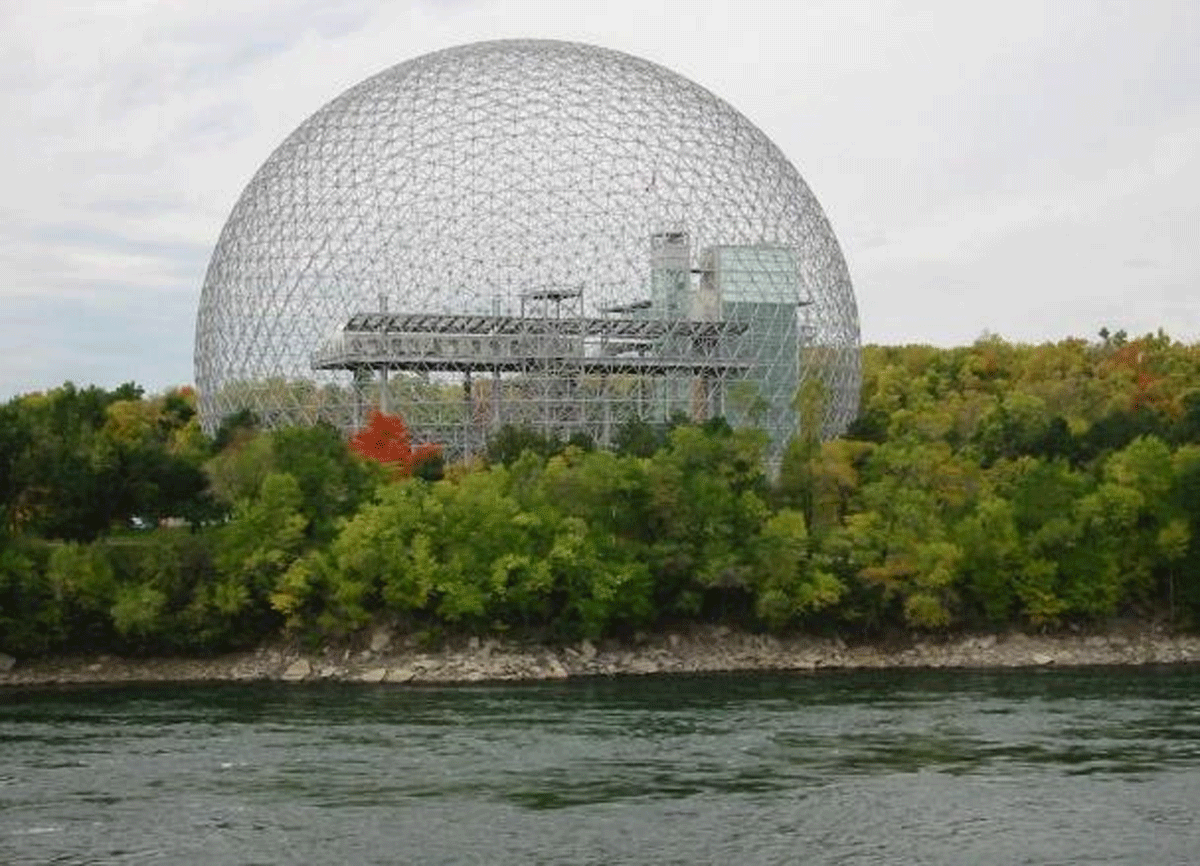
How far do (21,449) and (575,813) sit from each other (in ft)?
91.2

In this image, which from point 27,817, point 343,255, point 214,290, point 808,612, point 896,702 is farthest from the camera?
point 214,290

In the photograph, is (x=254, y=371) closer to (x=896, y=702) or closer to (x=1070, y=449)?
(x=1070, y=449)

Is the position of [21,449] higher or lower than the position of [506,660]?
higher

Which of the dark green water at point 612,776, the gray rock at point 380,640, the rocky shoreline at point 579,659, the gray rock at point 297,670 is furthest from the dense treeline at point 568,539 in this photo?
the dark green water at point 612,776

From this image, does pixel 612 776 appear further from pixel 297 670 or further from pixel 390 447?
pixel 390 447

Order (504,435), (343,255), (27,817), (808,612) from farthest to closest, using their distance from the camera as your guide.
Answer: (343,255)
(504,435)
(808,612)
(27,817)

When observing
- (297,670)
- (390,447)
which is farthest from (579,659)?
A: (390,447)

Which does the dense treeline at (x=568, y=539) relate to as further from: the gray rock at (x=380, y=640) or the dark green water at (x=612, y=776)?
the dark green water at (x=612, y=776)

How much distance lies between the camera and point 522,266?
60500 millimetres

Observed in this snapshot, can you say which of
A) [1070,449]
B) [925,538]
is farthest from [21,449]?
[1070,449]

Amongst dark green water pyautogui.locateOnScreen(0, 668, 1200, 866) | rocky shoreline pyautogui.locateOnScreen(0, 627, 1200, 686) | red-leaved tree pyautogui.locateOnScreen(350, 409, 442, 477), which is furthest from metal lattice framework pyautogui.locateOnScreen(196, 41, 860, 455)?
dark green water pyautogui.locateOnScreen(0, 668, 1200, 866)

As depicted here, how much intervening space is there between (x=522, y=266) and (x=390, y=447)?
25.1 ft

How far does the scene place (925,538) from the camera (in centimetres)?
4906

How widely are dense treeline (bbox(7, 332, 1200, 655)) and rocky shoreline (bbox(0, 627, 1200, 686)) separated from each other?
0.60 meters
